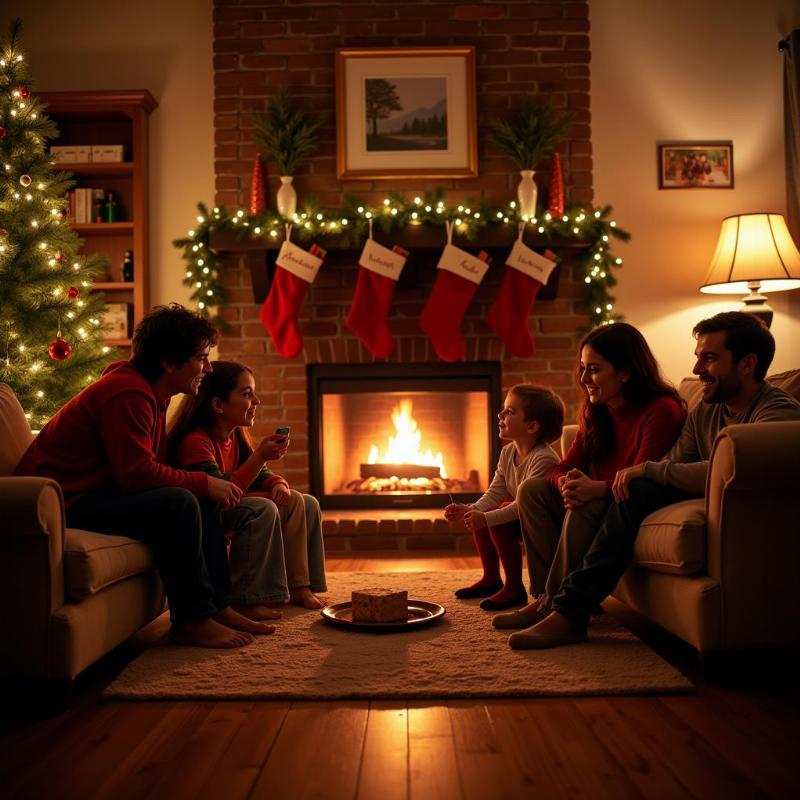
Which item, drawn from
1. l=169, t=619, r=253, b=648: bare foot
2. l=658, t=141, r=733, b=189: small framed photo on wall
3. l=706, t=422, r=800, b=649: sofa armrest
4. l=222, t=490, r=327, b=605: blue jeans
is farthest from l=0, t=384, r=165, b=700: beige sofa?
l=658, t=141, r=733, b=189: small framed photo on wall

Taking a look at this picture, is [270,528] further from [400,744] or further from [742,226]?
[742,226]

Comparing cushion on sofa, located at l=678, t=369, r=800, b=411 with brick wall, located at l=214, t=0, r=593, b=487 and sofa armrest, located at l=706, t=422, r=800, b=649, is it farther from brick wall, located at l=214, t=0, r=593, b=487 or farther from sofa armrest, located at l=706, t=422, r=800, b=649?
brick wall, located at l=214, t=0, r=593, b=487

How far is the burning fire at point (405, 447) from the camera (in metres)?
4.52

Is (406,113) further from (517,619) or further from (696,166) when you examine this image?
(517,619)

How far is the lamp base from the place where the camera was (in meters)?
4.04

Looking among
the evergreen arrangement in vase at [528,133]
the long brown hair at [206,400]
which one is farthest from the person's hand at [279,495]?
the evergreen arrangement in vase at [528,133]

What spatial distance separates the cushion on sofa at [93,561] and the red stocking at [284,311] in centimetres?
219

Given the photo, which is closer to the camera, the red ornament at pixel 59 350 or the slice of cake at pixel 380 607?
the slice of cake at pixel 380 607

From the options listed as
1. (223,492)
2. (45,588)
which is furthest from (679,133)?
(45,588)

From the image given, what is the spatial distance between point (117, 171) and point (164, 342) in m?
2.54

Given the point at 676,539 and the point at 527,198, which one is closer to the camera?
the point at 676,539

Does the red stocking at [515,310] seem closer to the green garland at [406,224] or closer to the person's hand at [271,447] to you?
the green garland at [406,224]

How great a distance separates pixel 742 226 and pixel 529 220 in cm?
100

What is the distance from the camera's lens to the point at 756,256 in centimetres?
411
